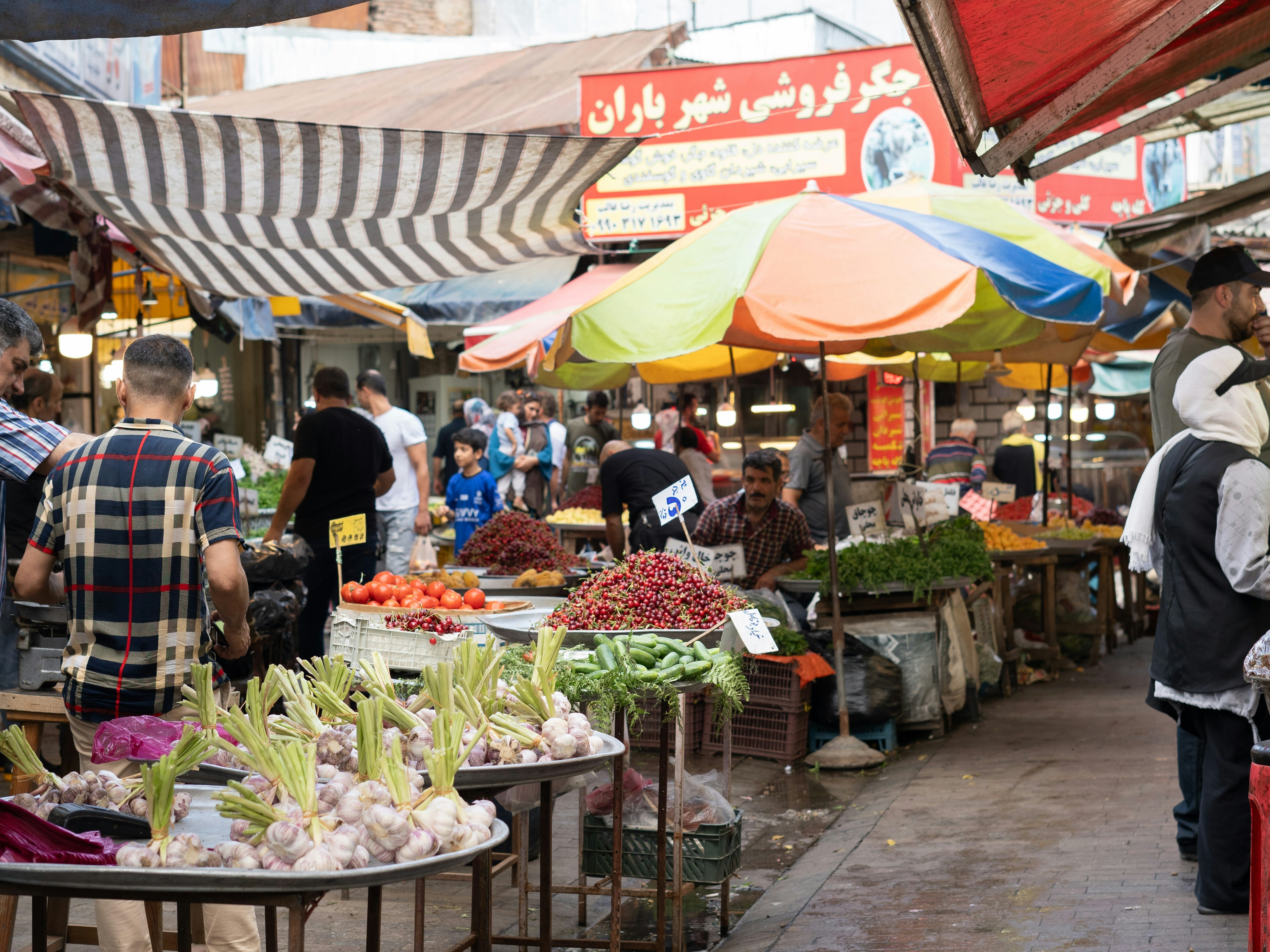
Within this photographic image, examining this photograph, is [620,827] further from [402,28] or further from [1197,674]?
[402,28]

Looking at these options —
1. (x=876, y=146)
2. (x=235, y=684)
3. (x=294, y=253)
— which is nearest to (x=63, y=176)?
(x=294, y=253)

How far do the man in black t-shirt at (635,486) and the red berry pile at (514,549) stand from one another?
95cm

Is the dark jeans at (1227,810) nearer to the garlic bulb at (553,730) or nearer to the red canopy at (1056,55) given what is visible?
the red canopy at (1056,55)

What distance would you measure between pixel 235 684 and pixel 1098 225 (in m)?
13.5

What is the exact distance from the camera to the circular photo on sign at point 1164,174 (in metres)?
16.7

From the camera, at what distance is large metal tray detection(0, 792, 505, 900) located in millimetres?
2436

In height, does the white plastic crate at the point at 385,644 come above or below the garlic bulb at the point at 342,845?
below

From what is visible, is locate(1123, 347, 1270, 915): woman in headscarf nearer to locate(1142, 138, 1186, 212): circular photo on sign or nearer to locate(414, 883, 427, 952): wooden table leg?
locate(414, 883, 427, 952): wooden table leg

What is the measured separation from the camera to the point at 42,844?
102 inches

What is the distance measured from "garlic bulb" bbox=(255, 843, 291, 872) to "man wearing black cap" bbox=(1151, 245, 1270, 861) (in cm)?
424

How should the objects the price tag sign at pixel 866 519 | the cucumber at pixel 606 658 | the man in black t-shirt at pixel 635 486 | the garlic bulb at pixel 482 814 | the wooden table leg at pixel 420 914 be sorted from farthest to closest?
the man in black t-shirt at pixel 635 486 → the price tag sign at pixel 866 519 → the cucumber at pixel 606 658 → the wooden table leg at pixel 420 914 → the garlic bulb at pixel 482 814

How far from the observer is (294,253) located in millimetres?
7660

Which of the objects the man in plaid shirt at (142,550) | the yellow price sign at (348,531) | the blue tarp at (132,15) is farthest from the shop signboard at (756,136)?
the blue tarp at (132,15)

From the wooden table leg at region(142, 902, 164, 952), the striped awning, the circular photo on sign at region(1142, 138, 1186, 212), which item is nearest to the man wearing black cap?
the striped awning
